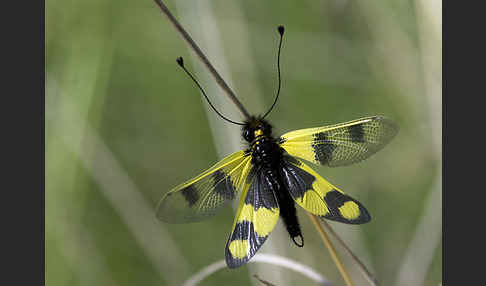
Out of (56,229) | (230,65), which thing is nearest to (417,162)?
(230,65)

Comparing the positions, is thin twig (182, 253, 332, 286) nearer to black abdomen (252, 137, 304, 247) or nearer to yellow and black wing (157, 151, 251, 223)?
black abdomen (252, 137, 304, 247)

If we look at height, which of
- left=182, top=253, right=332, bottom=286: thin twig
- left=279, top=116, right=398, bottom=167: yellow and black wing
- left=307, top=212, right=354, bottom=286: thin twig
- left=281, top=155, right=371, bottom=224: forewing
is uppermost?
left=279, top=116, right=398, bottom=167: yellow and black wing

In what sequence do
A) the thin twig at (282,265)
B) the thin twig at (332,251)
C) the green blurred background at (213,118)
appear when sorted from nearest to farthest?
the thin twig at (332,251)
the thin twig at (282,265)
the green blurred background at (213,118)

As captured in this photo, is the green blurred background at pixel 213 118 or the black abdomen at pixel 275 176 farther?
the green blurred background at pixel 213 118

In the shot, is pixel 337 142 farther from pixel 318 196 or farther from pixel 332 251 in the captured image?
pixel 332 251

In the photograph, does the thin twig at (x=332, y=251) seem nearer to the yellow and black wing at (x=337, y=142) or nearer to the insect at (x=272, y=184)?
the insect at (x=272, y=184)

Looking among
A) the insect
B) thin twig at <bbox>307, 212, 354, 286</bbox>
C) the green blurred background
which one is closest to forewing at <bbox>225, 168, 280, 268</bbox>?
the insect

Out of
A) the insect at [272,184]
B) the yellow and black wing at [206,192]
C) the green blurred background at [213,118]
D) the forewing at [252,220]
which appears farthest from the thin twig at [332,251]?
the green blurred background at [213,118]

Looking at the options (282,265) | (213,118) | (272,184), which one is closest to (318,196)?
(272,184)
